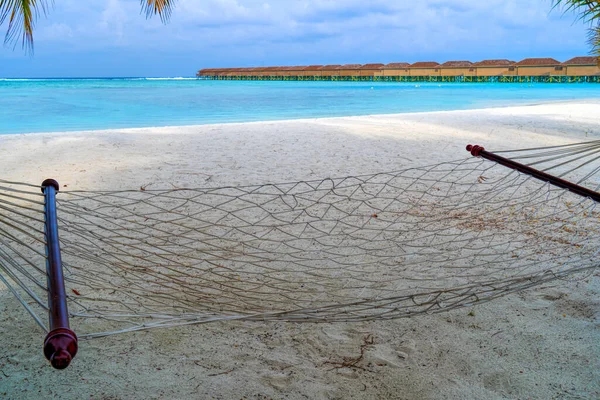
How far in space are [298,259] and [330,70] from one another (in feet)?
166

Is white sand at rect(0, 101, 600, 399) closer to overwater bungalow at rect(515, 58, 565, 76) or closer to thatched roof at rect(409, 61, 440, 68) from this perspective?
overwater bungalow at rect(515, 58, 565, 76)

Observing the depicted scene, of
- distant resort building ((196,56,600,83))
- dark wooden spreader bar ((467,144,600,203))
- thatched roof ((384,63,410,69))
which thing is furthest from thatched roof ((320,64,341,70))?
dark wooden spreader bar ((467,144,600,203))

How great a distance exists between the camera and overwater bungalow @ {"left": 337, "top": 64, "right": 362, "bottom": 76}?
49.8 m

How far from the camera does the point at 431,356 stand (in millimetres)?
1577

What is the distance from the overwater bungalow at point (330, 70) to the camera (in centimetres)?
5103

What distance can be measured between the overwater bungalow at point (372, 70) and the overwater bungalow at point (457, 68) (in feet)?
21.2

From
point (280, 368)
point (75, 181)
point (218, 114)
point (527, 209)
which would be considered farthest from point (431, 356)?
point (218, 114)

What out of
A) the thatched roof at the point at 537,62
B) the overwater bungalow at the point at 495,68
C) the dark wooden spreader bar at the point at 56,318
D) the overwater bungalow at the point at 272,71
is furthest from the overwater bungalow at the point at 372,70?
the dark wooden spreader bar at the point at 56,318

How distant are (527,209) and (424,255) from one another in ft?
3.86

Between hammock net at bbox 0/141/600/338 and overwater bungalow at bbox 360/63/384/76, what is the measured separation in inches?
1816

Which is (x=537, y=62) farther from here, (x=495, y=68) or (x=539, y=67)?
(x=495, y=68)

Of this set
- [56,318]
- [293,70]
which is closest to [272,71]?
[293,70]

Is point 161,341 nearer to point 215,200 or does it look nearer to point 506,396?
point 506,396

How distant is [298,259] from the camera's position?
237 centimetres
